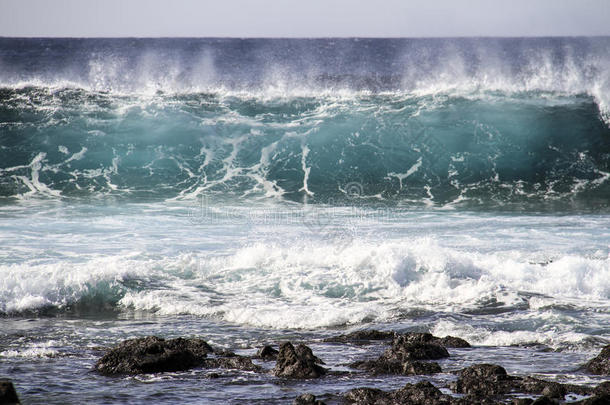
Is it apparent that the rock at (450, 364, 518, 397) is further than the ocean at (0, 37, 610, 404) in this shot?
No

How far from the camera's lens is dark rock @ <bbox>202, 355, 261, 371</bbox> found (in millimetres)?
6465

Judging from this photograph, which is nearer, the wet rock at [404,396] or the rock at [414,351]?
the wet rock at [404,396]

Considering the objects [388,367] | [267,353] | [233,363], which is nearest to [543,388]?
[388,367]

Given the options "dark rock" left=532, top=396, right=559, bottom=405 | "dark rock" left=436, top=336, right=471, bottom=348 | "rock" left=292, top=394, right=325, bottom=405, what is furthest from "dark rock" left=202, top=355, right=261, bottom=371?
"dark rock" left=532, top=396, right=559, bottom=405

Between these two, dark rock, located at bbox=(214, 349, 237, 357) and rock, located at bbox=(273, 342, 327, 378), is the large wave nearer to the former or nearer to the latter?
dark rock, located at bbox=(214, 349, 237, 357)

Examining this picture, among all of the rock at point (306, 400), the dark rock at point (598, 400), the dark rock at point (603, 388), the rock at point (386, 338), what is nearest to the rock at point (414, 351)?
the rock at point (386, 338)

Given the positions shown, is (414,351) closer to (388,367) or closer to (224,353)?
(388,367)

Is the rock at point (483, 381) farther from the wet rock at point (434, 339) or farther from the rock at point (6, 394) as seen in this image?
the rock at point (6, 394)

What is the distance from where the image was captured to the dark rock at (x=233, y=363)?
646cm

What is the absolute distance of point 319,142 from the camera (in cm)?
2267

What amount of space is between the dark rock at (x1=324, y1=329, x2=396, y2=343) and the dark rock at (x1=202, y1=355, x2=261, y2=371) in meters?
1.39

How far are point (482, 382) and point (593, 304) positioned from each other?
412cm

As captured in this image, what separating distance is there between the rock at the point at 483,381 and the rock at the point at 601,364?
900 millimetres

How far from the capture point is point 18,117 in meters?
24.4
